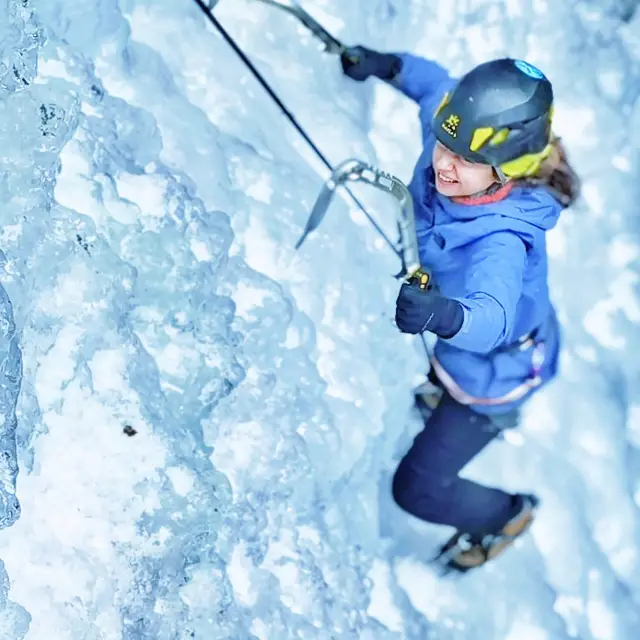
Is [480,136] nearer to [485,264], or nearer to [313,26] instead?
[485,264]

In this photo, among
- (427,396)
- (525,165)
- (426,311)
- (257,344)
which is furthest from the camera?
(427,396)

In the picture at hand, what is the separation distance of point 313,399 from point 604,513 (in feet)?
2.63

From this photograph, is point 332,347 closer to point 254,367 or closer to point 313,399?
point 313,399

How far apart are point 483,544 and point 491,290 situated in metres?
0.90

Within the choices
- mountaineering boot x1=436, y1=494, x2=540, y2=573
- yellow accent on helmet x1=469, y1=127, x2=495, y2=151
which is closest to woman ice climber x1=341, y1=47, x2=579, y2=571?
yellow accent on helmet x1=469, y1=127, x2=495, y2=151

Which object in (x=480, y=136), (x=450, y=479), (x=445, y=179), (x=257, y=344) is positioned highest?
(x=480, y=136)

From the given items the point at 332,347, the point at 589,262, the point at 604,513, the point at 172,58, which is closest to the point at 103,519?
the point at 332,347

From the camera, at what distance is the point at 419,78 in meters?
1.63

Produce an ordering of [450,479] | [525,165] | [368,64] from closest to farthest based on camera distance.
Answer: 1. [525,165]
2. [368,64]
3. [450,479]

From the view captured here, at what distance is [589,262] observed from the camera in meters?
2.16

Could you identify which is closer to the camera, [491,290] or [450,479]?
[491,290]

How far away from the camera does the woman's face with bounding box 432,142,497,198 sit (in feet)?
4.45

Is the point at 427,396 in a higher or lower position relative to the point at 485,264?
lower

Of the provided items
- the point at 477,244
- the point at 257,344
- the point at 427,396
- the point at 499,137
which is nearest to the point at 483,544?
the point at 427,396
